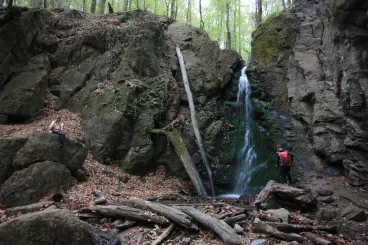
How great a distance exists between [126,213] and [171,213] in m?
1.30

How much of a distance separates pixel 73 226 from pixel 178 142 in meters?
8.84

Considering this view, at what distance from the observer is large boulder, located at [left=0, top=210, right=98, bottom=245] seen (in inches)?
191

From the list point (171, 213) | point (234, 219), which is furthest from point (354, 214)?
point (171, 213)

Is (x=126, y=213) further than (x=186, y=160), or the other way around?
Answer: (x=186, y=160)

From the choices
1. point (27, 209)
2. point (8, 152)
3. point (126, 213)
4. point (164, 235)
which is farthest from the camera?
point (8, 152)

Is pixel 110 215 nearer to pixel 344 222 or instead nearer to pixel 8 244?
pixel 8 244

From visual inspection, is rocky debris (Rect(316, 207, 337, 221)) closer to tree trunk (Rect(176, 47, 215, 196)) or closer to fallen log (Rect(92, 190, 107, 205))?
tree trunk (Rect(176, 47, 215, 196))

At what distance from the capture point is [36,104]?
13.3m

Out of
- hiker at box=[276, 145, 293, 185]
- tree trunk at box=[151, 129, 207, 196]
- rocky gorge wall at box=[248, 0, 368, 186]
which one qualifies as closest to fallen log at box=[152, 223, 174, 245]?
tree trunk at box=[151, 129, 207, 196]

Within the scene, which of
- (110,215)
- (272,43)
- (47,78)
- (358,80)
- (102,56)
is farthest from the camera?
(272,43)

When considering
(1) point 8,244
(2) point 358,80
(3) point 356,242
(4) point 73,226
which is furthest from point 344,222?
(1) point 8,244

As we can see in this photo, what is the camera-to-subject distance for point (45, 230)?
16.3 ft

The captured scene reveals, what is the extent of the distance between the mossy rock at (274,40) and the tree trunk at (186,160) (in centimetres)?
813

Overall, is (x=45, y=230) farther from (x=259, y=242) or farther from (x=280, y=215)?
(x=280, y=215)
